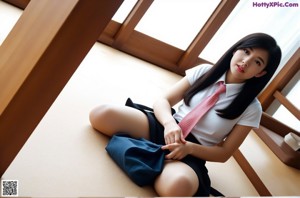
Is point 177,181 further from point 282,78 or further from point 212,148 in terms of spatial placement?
point 282,78

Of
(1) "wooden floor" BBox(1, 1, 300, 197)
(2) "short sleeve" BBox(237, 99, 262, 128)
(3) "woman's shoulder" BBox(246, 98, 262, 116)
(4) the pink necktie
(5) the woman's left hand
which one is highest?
(3) "woman's shoulder" BBox(246, 98, 262, 116)

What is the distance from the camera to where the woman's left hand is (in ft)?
4.49

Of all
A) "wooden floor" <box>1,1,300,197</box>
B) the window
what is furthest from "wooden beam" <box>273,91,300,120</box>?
the window

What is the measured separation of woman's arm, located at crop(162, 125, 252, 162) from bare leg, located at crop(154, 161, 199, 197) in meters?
0.05

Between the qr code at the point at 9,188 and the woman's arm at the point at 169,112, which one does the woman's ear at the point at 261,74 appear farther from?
the qr code at the point at 9,188

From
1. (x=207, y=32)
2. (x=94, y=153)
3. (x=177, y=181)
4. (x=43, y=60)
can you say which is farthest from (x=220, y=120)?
(x=207, y=32)

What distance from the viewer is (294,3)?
111 inches

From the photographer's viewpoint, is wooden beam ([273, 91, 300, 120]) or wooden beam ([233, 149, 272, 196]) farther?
Result: wooden beam ([273, 91, 300, 120])

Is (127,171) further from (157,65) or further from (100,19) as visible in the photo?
(157,65)

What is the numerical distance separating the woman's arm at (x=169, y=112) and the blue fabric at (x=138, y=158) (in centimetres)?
8

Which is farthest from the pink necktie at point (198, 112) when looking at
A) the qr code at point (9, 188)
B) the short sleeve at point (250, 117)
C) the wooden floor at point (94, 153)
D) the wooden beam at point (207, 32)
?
the wooden beam at point (207, 32)

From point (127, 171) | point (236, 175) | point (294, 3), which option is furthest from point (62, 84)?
point (294, 3)

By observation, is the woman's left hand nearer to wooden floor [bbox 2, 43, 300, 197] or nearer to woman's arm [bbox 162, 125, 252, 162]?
woman's arm [bbox 162, 125, 252, 162]

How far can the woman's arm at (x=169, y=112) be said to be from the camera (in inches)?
55.0
